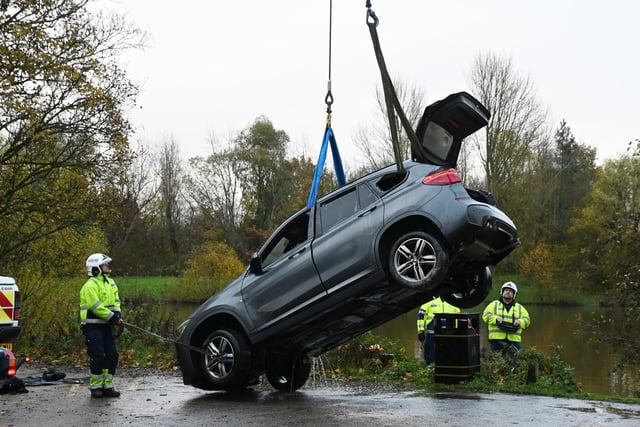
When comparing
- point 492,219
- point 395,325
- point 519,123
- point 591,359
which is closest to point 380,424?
point 492,219

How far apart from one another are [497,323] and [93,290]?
692 cm

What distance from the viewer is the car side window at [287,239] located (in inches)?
428

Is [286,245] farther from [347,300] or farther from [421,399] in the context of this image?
[421,399]

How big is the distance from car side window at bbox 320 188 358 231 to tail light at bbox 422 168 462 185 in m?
1.00

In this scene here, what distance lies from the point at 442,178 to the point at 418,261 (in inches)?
40.3

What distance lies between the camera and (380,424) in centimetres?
878

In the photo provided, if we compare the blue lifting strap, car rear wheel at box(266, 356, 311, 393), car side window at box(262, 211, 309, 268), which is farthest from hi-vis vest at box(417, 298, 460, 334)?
car side window at box(262, 211, 309, 268)

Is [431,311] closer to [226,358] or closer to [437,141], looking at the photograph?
[226,358]

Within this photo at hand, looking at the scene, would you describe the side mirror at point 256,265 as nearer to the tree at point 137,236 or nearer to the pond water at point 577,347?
the pond water at point 577,347

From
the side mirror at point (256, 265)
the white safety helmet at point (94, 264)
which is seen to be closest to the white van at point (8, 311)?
the white safety helmet at point (94, 264)

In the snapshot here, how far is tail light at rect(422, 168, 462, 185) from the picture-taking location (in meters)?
9.77

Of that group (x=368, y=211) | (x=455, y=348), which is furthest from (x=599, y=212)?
(x=368, y=211)

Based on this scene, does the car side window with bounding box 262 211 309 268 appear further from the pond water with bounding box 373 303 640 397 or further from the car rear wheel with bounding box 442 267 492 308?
the pond water with bounding box 373 303 640 397

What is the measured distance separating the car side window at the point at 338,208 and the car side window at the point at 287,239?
1.15ft
